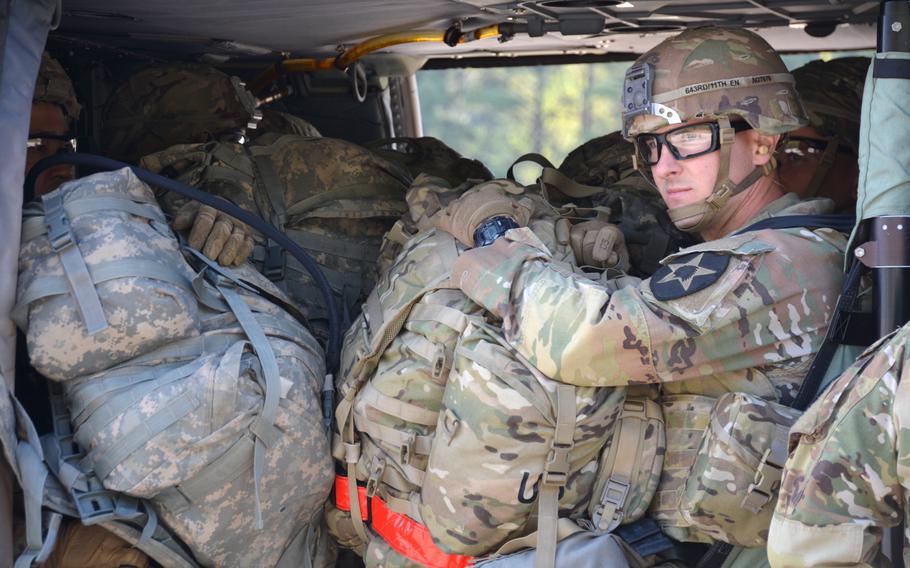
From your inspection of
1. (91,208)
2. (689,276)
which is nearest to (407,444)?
(689,276)

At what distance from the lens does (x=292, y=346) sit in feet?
10.6

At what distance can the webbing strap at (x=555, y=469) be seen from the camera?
277cm

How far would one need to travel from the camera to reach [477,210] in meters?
3.29

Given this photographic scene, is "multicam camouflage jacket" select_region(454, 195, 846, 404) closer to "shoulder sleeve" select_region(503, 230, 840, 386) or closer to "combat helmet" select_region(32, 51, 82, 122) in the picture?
"shoulder sleeve" select_region(503, 230, 840, 386)

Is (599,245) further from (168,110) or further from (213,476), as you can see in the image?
(168,110)

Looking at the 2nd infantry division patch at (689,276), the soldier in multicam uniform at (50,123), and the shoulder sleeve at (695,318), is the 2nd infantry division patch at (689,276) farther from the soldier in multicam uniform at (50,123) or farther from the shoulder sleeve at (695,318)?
the soldier in multicam uniform at (50,123)

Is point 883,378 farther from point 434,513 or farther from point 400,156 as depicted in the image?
point 400,156

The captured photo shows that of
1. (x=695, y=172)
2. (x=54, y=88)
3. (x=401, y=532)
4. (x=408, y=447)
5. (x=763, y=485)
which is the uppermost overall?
(x=54, y=88)

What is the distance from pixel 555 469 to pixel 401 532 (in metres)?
0.62

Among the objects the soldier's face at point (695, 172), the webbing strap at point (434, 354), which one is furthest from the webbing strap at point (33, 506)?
the soldier's face at point (695, 172)

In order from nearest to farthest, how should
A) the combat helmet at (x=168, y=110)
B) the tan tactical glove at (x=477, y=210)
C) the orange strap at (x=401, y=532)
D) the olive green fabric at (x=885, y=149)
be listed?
1. the olive green fabric at (x=885, y=149)
2. the orange strap at (x=401, y=532)
3. the tan tactical glove at (x=477, y=210)
4. the combat helmet at (x=168, y=110)

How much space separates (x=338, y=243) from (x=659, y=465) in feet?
4.89

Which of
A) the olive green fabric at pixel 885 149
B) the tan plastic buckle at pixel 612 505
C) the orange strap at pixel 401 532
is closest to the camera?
the olive green fabric at pixel 885 149

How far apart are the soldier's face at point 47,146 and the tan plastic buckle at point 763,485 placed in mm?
2378
